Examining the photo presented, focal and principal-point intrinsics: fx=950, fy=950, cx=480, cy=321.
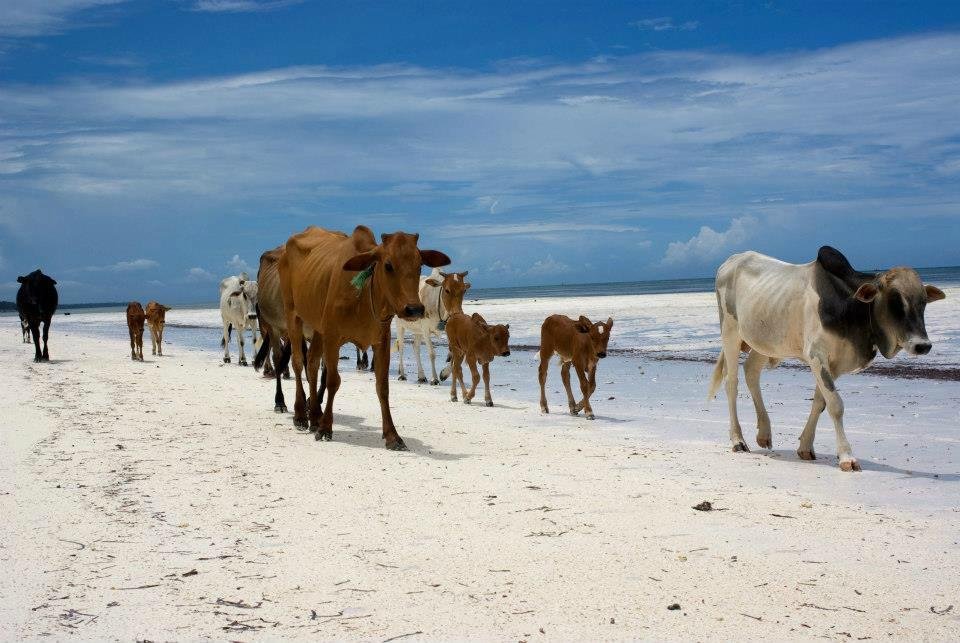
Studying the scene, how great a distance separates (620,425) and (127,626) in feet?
24.3

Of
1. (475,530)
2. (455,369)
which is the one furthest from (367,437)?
(475,530)

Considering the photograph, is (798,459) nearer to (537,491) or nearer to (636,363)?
(537,491)

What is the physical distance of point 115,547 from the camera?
216 inches

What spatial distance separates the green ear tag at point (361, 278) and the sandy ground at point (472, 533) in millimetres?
1616

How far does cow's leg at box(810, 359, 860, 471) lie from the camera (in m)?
7.93

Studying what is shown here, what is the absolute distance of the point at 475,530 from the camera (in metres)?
5.89

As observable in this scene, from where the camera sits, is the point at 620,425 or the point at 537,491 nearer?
the point at 537,491

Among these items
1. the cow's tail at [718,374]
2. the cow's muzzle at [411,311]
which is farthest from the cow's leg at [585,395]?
the cow's muzzle at [411,311]

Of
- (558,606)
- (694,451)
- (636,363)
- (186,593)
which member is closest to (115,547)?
(186,593)

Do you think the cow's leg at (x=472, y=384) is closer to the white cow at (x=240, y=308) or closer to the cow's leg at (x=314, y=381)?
the cow's leg at (x=314, y=381)

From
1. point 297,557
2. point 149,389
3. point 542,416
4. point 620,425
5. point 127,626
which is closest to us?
point 127,626

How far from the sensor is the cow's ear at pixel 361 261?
9195 millimetres

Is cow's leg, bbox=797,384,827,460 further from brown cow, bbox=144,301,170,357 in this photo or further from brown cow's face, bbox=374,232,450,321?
brown cow, bbox=144,301,170,357

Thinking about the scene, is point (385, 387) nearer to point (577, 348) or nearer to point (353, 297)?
point (353, 297)
